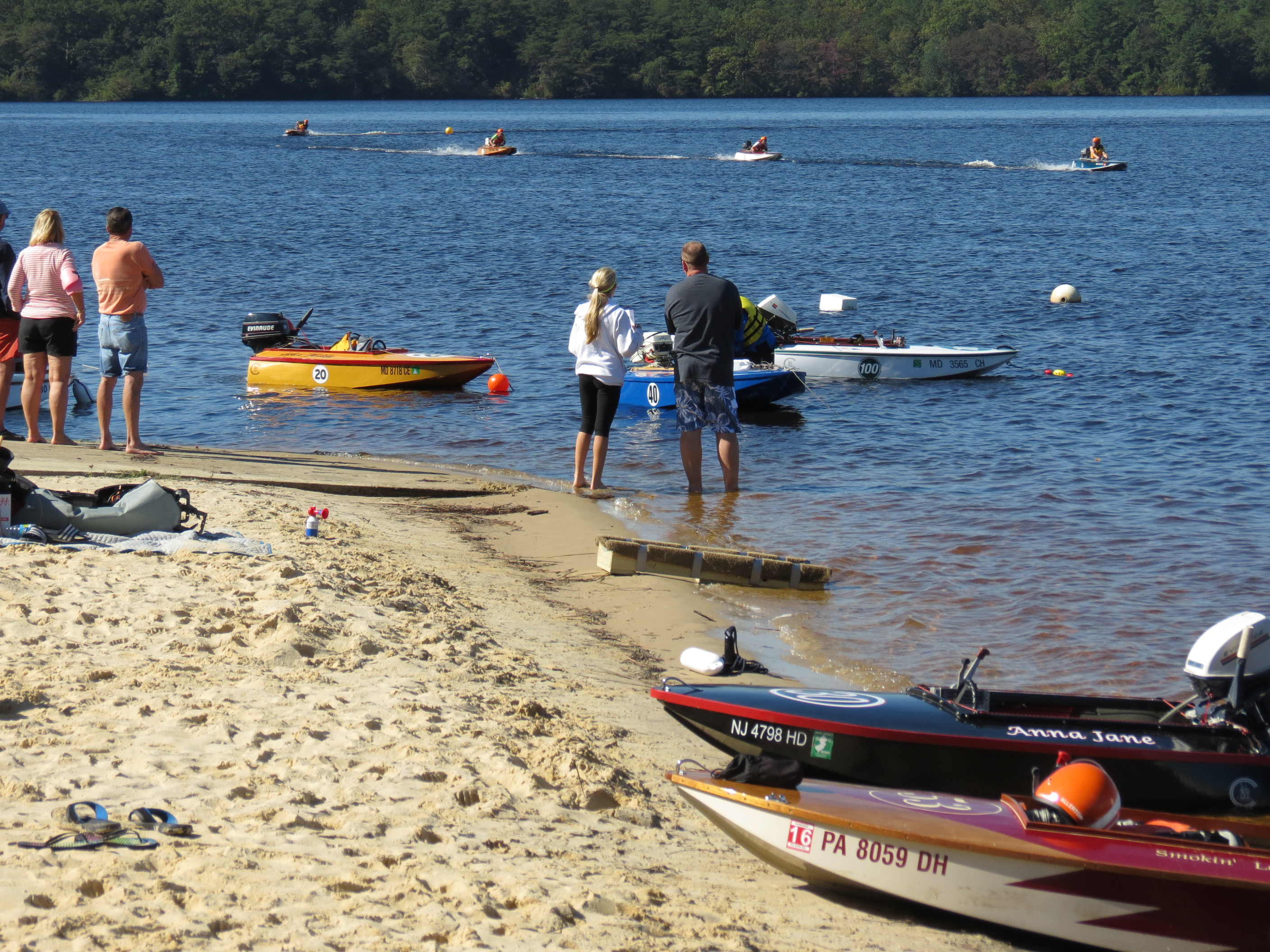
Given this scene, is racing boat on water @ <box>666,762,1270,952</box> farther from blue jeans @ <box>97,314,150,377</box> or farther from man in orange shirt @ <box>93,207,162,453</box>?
blue jeans @ <box>97,314,150,377</box>

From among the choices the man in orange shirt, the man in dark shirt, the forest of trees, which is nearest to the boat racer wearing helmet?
the man in dark shirt

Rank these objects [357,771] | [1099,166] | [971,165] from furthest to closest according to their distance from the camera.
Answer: [971,165] < [1099,166] < [357,771]

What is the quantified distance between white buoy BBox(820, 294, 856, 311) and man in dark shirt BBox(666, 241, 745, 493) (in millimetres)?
12694

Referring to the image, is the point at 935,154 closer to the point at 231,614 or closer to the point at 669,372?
the point at 669,372

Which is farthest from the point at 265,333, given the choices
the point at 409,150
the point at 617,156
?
the point at 409,150

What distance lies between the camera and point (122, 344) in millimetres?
10102

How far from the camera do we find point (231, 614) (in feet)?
21.0

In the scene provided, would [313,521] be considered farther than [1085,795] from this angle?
Result: Yes

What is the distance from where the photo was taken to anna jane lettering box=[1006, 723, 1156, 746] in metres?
5.45

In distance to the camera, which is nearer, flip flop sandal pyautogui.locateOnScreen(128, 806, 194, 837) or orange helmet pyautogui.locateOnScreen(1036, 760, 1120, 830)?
flip flop sandal pyautogui.locateOnScreen(128, 806, 194, 837)

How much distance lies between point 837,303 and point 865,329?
0.78m

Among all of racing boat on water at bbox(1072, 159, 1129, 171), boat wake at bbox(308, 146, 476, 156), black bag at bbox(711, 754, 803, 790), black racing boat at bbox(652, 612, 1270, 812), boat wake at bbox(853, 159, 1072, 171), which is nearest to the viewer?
black bag at bbox(711, 754, 803, 790)

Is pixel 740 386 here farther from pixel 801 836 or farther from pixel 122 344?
pixel 801 836

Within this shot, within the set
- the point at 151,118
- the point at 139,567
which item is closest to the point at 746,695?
the point at 139,567
